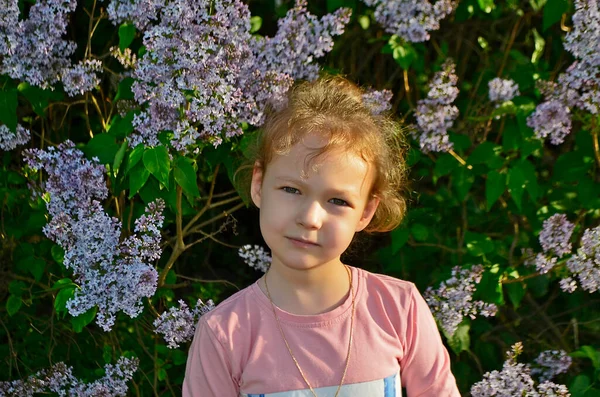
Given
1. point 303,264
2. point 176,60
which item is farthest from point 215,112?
point 303,264

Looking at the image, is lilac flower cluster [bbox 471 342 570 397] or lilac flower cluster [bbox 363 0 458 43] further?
lilac flower cluster [bbox 363 0 458 43]

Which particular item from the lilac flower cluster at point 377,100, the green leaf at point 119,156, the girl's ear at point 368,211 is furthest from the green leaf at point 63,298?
the lilac flower cluster at point 377,100

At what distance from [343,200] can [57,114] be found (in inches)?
54.5

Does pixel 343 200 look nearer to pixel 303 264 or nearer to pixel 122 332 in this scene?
pixel 303 264

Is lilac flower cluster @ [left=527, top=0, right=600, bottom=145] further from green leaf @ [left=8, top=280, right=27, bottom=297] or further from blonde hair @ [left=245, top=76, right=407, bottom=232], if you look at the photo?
green leaf @ [left=8, top=280, right=27, bottom=297]

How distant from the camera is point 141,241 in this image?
7.87 ft

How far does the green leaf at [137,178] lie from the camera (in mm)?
2295

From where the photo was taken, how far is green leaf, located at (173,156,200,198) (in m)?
2.36

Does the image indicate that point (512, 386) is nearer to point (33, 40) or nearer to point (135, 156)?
point (135, 156)

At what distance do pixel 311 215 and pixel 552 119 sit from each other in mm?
932

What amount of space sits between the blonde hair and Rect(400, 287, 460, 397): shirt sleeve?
0.29 metres

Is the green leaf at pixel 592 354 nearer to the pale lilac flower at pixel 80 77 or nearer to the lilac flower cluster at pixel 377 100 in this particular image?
the lilac flower cluster at pixel 377 100

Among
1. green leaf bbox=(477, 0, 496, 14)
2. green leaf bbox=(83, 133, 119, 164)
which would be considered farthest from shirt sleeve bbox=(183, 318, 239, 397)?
green leaf bbox=(477, 0, 496, 14)

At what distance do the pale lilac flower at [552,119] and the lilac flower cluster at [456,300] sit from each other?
427 millimetres
